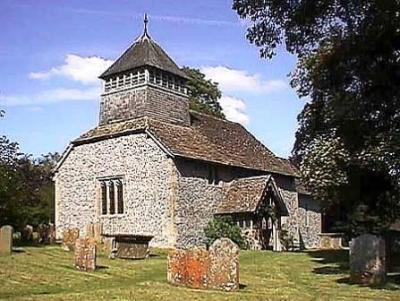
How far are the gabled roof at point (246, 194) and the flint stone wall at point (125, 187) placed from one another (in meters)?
4.65

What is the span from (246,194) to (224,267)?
23.4 m

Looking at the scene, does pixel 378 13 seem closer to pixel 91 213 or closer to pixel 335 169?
pixel 335 169

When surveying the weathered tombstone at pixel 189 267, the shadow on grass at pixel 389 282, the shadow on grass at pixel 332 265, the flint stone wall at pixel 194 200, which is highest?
the flint stone wall at pixel 194 200

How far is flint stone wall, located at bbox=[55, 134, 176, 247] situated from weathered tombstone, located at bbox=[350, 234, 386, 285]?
18.9 meters

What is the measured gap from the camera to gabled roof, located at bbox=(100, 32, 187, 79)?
42656 millimetres

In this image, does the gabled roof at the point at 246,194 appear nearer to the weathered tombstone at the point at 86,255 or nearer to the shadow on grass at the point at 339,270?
the shadow on grass at the point at 339,270

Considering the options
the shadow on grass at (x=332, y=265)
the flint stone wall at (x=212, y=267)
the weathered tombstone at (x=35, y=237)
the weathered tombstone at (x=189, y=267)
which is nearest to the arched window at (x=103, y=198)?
the weathered tombstone at (x=35, y=237)

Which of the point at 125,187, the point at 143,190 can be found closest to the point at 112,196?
the point at 125,187

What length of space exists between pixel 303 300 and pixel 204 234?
25.0 metres

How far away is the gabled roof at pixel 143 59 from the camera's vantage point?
42.7m

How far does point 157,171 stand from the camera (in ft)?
127

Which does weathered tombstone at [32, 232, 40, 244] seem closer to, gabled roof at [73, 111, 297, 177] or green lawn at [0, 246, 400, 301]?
gabled roof at [73, 111, 297, 177]

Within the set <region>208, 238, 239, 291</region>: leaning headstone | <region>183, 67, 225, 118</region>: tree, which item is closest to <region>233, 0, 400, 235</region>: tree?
<region>208, 238, 239, 291</region>: leaning headstone

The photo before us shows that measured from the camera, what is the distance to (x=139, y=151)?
130ft
